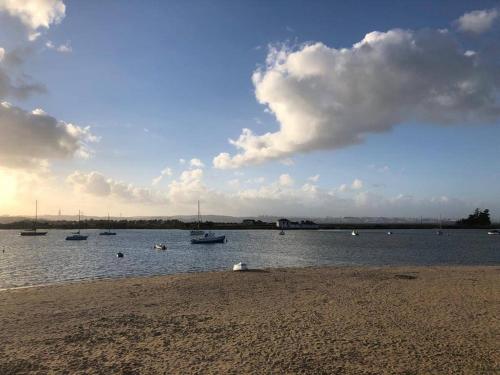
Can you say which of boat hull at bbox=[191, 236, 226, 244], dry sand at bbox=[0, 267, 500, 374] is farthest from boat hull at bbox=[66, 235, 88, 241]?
dry sand at bbox=[0, 267, 500, 374]

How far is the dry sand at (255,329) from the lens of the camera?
33.8ft

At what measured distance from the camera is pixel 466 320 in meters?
14.7

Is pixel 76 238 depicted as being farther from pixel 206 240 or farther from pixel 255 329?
pixel 255 329

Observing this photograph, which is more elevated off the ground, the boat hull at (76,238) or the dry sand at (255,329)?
the dry sand at (255,329)

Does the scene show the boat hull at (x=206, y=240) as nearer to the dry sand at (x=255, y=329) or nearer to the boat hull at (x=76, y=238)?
the boat hull at (x=76, y=238)

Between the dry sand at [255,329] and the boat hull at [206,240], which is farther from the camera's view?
the boat hull at [206,240]

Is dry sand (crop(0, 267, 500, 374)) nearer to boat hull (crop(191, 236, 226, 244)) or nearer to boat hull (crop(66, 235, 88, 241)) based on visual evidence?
boat hull (crop(191, 236, 226, 244))

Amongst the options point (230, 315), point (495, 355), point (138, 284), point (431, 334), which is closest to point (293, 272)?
point (138, 284)

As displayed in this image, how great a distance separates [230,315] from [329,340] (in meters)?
4.81

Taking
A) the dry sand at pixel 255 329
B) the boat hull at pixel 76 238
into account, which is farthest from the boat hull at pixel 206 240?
the dry sand at pixel 255 329

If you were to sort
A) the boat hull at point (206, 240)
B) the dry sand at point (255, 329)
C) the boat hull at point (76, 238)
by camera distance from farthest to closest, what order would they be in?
the boat hull at point (76, 238) < the boat hull at point (206, 240) < the dry sand at point (255, 329)

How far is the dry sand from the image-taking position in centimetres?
1030

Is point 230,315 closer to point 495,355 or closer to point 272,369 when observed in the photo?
point 272,369

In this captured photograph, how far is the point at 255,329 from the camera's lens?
1355 centimetres
